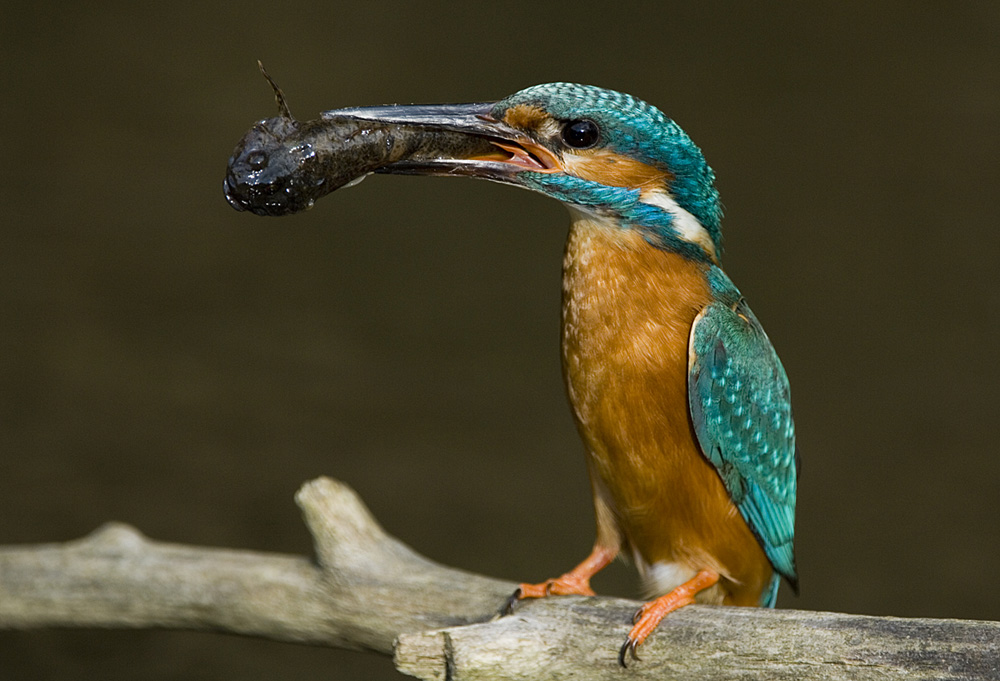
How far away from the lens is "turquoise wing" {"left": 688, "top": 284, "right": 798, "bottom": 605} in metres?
2.01

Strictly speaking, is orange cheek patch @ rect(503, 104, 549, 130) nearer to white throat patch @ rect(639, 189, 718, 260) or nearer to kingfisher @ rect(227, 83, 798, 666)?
kingfisher @ rect(227, 83, 798, 666)

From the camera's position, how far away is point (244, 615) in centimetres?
262

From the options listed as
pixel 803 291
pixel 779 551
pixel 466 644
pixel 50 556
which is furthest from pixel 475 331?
pixel 466 644

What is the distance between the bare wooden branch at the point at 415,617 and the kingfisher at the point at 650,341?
104mm

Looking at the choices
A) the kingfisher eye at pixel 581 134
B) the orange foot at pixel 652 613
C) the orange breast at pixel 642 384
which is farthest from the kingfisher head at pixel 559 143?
the orange foot at pixel 652 613

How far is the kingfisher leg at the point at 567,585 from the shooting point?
2168mm

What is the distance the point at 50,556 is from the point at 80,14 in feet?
9.34

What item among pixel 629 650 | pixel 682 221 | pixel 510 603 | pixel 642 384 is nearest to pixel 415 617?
pixel 510 603

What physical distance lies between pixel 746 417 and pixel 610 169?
537 mm

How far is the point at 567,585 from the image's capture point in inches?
86.7

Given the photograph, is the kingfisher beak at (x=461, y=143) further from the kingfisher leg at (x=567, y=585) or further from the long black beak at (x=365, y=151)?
the kingfisher leg at (x=567, y=585)

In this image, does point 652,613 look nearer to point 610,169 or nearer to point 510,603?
point 510,603

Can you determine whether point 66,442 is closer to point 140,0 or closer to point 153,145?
point 153,145

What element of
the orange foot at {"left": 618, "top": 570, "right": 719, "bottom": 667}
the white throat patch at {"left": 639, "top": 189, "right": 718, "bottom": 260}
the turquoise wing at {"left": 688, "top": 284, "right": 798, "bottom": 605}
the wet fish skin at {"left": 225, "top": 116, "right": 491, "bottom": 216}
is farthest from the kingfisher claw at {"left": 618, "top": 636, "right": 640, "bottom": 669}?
the wet fish skin at {"left": 225, "top": 116, "right": 491, "bottom": 216}
